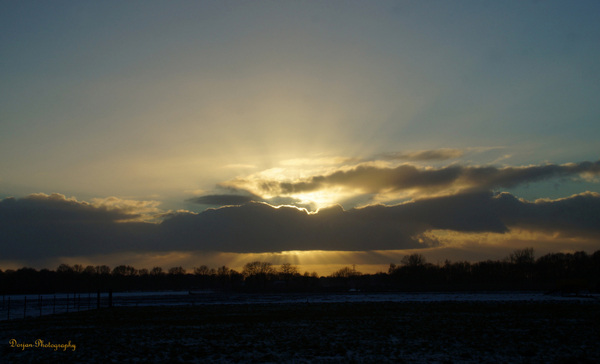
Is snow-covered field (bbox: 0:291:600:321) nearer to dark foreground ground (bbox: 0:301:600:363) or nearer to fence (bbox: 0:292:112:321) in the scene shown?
fence (bbox: 0:292:112:321)

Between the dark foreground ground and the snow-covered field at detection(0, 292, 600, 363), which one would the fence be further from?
the snow-covered field at detection(0, 292, 600, 363)

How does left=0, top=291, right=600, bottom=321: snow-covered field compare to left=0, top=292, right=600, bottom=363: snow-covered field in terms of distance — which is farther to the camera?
left=0, top=291, right=600, bottom=321: snow-covered field

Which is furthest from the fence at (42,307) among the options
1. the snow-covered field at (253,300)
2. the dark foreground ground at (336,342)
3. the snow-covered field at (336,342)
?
the snow-covered field at (336,342)

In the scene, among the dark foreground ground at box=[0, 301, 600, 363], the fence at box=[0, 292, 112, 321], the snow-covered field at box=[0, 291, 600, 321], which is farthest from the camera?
the snow-covered field at box=[0, 291, 600, 321]

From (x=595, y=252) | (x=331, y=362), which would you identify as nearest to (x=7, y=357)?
(x=331, y=362)

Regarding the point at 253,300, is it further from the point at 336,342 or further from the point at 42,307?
the point at 336,342

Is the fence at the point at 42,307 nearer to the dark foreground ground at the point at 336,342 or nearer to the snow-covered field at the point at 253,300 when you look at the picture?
the snow-covered field at the point at 253,300

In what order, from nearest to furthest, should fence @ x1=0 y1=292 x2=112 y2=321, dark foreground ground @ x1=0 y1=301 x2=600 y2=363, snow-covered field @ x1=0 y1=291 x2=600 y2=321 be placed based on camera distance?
1. dark foreground ground @ x1=0 y1=301 x2=600 y2=363
2. fence @ x1=0 y1=292 x2=112 y2=321
3. snow-covered field @ x1=0 y1=291 x2=600 y2=321

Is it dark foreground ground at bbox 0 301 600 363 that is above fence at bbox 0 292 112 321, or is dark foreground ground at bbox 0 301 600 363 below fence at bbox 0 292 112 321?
above

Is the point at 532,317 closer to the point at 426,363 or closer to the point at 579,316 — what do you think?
the point at 579,316

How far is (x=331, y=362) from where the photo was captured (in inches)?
683

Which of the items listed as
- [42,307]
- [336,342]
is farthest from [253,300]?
[336,342]

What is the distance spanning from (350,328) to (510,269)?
19107 cm

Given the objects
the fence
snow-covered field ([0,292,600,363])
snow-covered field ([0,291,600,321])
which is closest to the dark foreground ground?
snow-covered field ([0,292,600,363])
